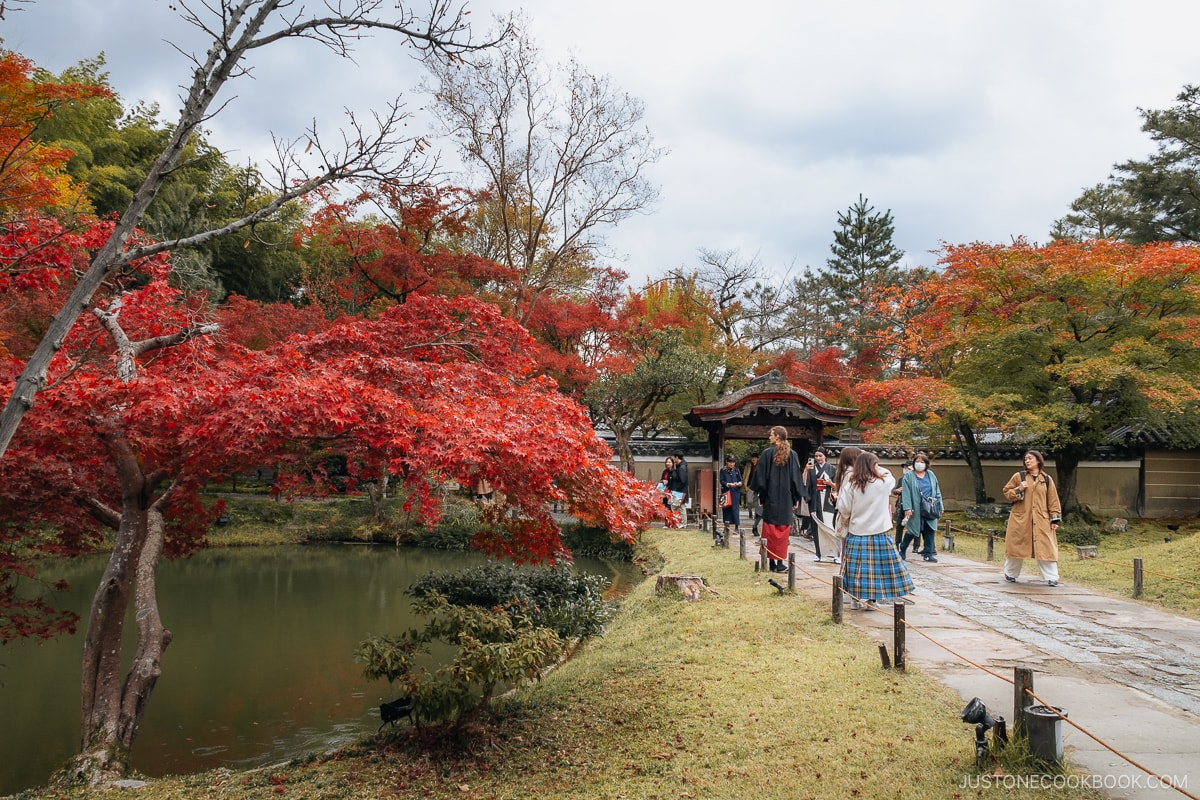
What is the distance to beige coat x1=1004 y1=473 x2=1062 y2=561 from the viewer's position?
29.0ft

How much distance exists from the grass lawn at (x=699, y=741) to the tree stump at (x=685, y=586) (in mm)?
1829

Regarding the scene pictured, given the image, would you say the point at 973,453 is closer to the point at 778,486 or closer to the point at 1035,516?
the point at 1035,516

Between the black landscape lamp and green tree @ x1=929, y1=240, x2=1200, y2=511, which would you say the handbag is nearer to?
green tree @ x1=929, y1=240, x2=1200, y2=511

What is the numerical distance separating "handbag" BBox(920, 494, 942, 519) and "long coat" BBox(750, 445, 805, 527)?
277 cm

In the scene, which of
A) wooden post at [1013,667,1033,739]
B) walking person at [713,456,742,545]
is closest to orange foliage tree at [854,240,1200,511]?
walking person at [713,456,742,545]

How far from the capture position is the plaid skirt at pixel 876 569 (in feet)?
24.0

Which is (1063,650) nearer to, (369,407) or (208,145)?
(369,407)

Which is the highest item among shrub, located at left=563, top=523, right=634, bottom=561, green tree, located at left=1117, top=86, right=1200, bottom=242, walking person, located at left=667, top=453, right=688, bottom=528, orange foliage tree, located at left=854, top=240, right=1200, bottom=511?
green tree, located at left=1117, top=86, right=1200, bottom=242

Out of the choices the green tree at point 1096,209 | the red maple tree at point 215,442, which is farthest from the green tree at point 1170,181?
the red maple tree at point 215,442

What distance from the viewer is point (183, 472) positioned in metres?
6.06

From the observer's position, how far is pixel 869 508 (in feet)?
23.5

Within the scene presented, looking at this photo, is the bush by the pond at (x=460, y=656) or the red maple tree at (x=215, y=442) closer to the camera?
the bush by the pond at (x=460, y=656)

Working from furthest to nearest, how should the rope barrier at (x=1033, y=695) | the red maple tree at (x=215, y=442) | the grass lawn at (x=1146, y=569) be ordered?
the grass lawn at (x=1146, y=569) < the red maple tree at (x=215, y=442) < the rope barrier at (x=1033, y=695)

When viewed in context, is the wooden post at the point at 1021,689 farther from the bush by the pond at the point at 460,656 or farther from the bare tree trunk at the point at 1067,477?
the bare tree trunk at the point at 1067,477
